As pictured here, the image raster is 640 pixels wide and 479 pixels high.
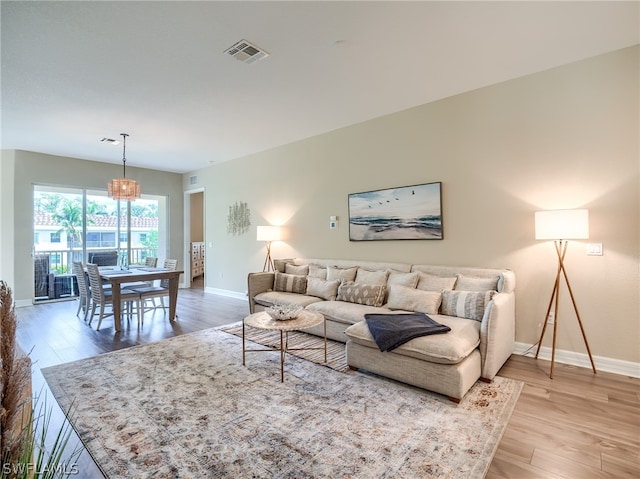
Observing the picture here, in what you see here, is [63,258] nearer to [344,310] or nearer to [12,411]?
[344,310]

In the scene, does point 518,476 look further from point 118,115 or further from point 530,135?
point 118,115

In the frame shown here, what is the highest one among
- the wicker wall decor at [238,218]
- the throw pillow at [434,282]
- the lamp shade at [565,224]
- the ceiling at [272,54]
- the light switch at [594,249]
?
the ceiling at [272,54]

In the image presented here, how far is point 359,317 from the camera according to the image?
11.1ft

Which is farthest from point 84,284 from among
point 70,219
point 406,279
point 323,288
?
point 406,279

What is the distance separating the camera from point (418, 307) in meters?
3.30

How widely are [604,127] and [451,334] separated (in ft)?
7.85

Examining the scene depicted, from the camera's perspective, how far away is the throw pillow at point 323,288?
4.23 m

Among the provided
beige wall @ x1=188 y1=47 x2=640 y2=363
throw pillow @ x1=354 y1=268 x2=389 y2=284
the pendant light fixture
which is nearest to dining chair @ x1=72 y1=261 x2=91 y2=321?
the pendant light fixture

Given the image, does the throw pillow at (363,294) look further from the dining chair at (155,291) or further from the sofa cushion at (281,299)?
the dining chair at (155,291)

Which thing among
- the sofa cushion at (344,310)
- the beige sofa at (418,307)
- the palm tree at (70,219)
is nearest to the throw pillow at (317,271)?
the beige sofa at (418,307)

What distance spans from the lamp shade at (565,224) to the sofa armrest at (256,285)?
3.48 m

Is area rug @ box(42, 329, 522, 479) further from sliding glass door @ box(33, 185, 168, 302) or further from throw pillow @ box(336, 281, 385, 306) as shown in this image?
sliding glass door @ box(33, 185, 168, 302)

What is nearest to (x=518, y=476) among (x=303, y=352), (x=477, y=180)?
(x=303, y=352)

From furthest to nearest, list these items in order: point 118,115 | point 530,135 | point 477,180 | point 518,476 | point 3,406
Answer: point 118,115 < point 477,180 < point 530,135 < point 518,476 < point 3,406
